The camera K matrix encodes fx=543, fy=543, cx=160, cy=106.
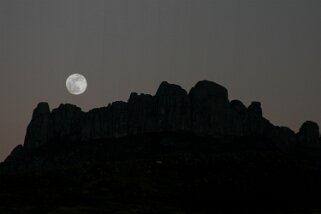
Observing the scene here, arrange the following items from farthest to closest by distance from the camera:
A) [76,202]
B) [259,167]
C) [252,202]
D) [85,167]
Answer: [259,167], [85,167], [252,202], [76,202]

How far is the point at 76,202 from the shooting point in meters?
80.4

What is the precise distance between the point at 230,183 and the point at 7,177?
1684 inches

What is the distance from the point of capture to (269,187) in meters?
105

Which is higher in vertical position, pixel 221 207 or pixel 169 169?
pixel 169 169

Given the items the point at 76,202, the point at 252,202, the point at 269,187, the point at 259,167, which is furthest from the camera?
the point at 259,167

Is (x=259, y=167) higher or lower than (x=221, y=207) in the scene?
higher

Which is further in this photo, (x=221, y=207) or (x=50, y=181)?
(x=50, y=181)

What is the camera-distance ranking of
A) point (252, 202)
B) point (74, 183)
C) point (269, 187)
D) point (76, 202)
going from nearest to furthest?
point (76, 202) → point (252, 202) → point (74, 183) → point (269, 187)

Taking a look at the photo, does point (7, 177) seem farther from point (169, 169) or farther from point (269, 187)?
point (269, 187)

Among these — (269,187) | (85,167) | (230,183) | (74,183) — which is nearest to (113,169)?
(85,167)

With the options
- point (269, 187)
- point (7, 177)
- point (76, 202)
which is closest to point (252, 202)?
point (269, 187)

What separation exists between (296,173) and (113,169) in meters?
40.3

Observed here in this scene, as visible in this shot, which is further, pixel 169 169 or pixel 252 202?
pixel 169 169

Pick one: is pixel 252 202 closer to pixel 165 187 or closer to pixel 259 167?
pixel 165 187
